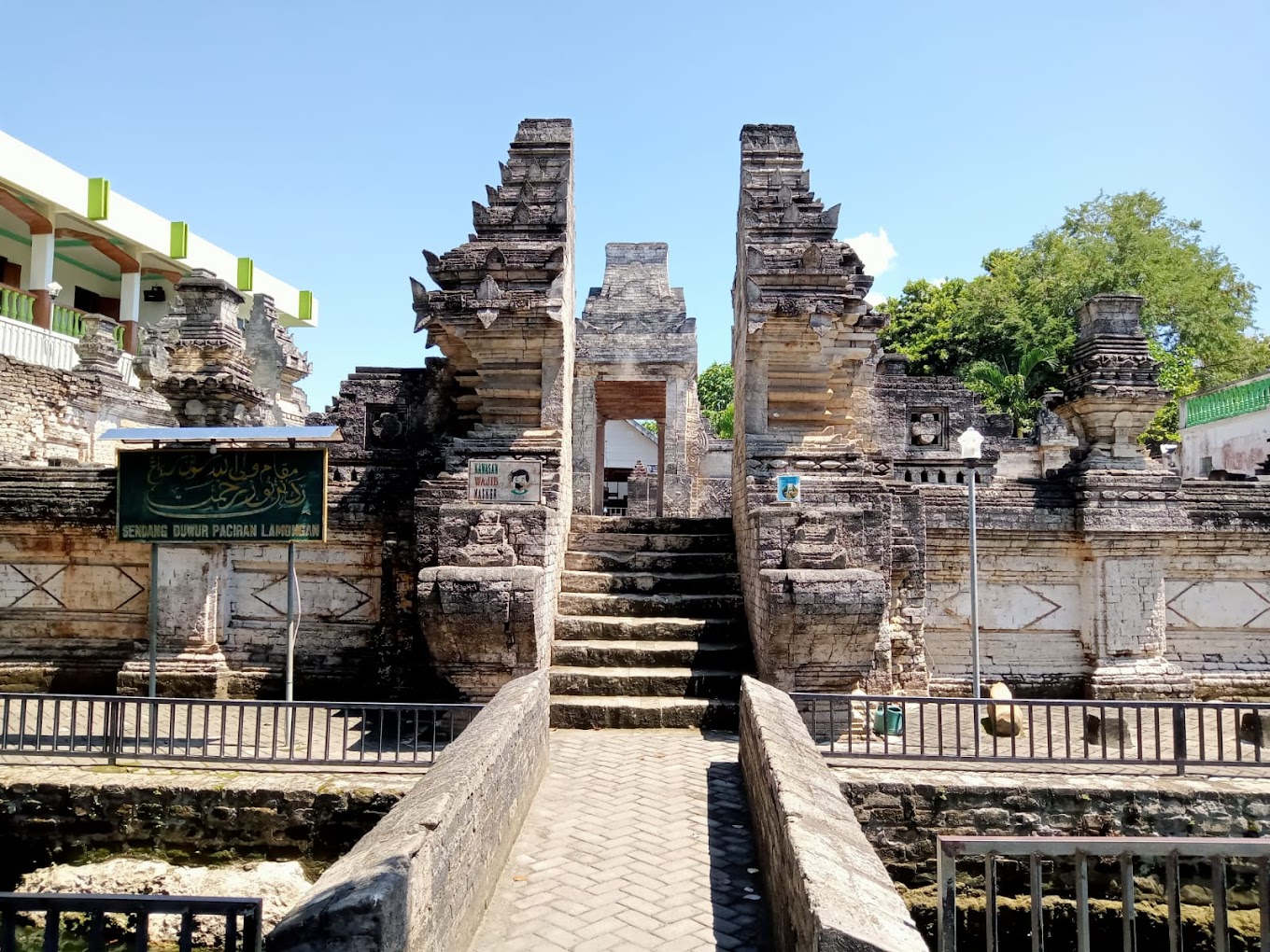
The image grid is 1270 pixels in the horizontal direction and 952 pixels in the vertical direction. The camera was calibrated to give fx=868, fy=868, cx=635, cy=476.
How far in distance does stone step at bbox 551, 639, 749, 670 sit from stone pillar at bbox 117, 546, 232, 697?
3745 mm

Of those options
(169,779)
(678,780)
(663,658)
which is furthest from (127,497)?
(678,780)

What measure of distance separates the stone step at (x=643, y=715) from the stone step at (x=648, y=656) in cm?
53

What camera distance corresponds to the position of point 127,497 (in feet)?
25.1

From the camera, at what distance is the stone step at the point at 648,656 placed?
772cm

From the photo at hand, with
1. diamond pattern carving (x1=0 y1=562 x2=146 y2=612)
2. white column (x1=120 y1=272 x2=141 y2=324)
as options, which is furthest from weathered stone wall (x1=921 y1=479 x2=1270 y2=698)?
white column (x1=120 y1=272 x2=141 y2=324)

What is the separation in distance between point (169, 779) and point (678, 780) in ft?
11.8

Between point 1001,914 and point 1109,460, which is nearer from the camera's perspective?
point 1001,914

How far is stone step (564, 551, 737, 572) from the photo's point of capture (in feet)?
30.0

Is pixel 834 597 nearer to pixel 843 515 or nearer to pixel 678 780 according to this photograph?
pixel 843 515

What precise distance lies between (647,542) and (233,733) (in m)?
4.45

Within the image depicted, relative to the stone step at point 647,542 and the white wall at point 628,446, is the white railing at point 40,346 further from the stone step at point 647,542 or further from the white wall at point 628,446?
the white wall at point 628,446

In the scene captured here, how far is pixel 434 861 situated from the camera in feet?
10.5

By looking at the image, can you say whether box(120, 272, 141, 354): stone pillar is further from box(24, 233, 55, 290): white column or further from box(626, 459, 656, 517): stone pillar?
box(626, 459, 656, 517): stone pillar

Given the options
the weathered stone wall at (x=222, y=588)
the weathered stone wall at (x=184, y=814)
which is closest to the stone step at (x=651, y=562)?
the weathered stone wall at (x=222, y=588)
